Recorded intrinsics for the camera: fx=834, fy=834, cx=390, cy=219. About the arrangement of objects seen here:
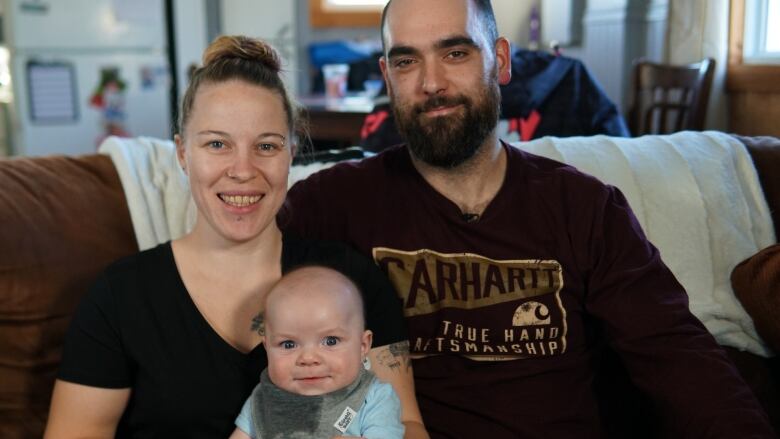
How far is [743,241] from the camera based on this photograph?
1880 mm

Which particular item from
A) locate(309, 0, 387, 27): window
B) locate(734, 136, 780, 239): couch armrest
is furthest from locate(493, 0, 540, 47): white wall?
locate(734, 136, 780, 239): couch armrest

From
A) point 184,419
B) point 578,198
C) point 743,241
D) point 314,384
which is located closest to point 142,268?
point 184,419

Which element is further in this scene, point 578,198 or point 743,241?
point 743,241

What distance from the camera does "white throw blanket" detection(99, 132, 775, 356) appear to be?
1.80m

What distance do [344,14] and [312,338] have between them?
17.2 feet

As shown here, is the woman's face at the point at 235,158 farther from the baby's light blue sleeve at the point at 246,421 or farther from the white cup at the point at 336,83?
the white cup at the point at 336,83

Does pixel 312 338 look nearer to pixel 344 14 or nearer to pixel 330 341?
pixel 330 341

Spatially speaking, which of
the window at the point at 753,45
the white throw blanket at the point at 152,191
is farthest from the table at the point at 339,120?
the white throw blanket at the point at 152,191

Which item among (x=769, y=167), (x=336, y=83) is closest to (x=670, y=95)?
(x=336, y=83)

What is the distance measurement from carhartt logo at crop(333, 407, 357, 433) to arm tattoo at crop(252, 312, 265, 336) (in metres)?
0.23

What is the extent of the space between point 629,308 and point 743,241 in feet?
1.70

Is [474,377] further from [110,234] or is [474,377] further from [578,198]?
[110,234]

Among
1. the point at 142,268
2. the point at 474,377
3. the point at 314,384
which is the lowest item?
the point at 474,377

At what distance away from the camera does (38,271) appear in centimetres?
156
